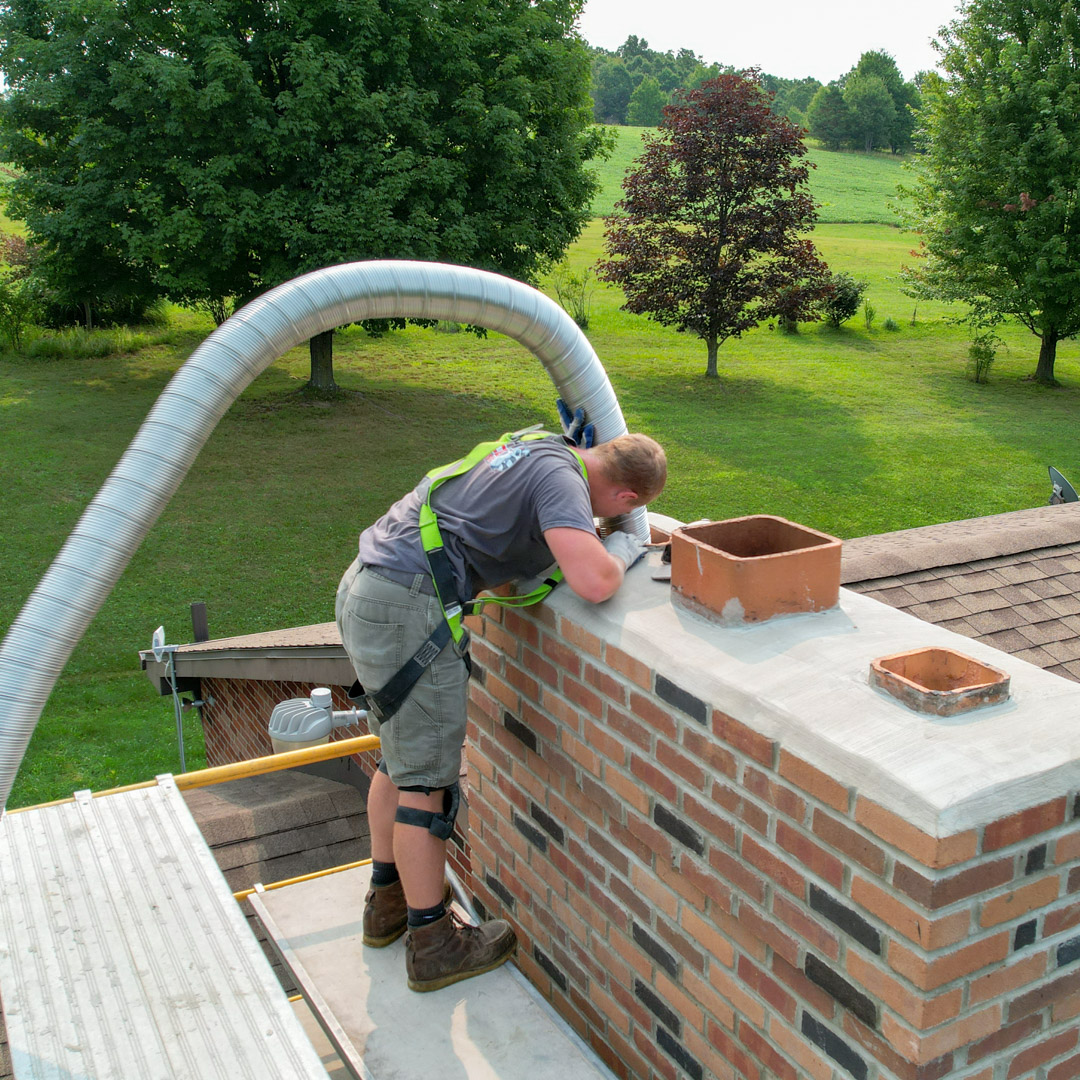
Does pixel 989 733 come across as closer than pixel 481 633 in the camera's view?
Yes

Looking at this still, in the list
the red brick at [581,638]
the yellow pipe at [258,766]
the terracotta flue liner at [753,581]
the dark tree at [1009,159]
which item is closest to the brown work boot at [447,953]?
the yellow pipe at [258,766]

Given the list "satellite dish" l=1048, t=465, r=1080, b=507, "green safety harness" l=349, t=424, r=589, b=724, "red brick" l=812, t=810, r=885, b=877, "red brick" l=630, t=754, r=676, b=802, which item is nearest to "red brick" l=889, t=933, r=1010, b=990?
"red brick" l=812, t=810, r=885, b=877

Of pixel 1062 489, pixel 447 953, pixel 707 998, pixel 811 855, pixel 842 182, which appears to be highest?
pixel 842 182

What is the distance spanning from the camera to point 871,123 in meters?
85.1

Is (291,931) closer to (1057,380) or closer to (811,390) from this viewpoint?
(811,390)

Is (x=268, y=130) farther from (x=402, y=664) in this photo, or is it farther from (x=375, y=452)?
(x=402, y=664)

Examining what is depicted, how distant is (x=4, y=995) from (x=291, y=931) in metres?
1.00

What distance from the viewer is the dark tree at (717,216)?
23.2 m

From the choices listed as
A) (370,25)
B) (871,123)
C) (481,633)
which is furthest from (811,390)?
(871,123)

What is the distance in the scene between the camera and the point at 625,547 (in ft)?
9.67

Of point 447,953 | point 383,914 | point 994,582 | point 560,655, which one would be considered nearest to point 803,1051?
point 560,655

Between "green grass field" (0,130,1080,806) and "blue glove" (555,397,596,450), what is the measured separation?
30.8 feet

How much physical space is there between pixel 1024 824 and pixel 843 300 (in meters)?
32.9

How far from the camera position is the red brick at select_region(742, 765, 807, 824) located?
1.98 m
